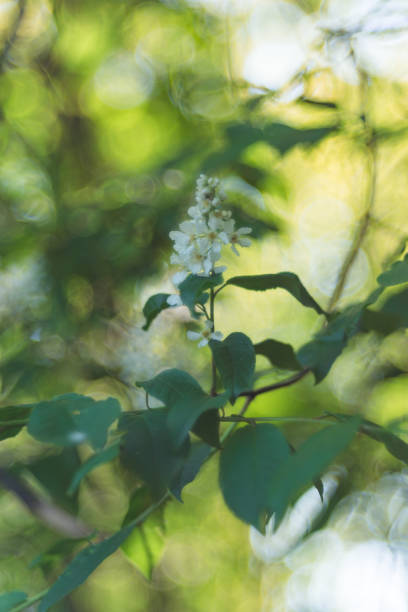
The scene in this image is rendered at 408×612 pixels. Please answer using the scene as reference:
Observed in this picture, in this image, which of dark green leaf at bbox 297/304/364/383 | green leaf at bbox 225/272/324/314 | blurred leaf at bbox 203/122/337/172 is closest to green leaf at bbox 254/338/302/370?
dark green leaf at bbox 297/304/364/383

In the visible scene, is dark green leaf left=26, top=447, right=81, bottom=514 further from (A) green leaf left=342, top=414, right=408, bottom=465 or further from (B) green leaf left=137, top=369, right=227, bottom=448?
(A) green leaf left=342, top=414, right=408, bottom=465

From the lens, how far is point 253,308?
2.39m

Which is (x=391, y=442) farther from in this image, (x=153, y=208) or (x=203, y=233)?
(x=153, y=208)

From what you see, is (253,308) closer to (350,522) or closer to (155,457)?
(350,522)

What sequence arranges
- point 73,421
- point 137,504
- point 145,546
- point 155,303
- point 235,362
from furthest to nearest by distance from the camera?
point 145,546
point 137,504
point 155,303
point 235,362
point 73,421

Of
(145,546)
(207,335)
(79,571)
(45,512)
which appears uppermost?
(207,335)

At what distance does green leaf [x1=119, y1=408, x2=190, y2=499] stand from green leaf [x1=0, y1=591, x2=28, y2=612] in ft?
1.18

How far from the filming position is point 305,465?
46 cm

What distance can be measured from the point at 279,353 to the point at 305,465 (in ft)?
1.32

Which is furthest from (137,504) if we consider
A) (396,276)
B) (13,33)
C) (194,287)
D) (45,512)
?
(13,33)

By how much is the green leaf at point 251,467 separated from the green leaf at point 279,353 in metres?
0.26

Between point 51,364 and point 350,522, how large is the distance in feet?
4.51

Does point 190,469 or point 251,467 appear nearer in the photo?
point 251,467

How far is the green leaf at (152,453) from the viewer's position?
21.7 inches
